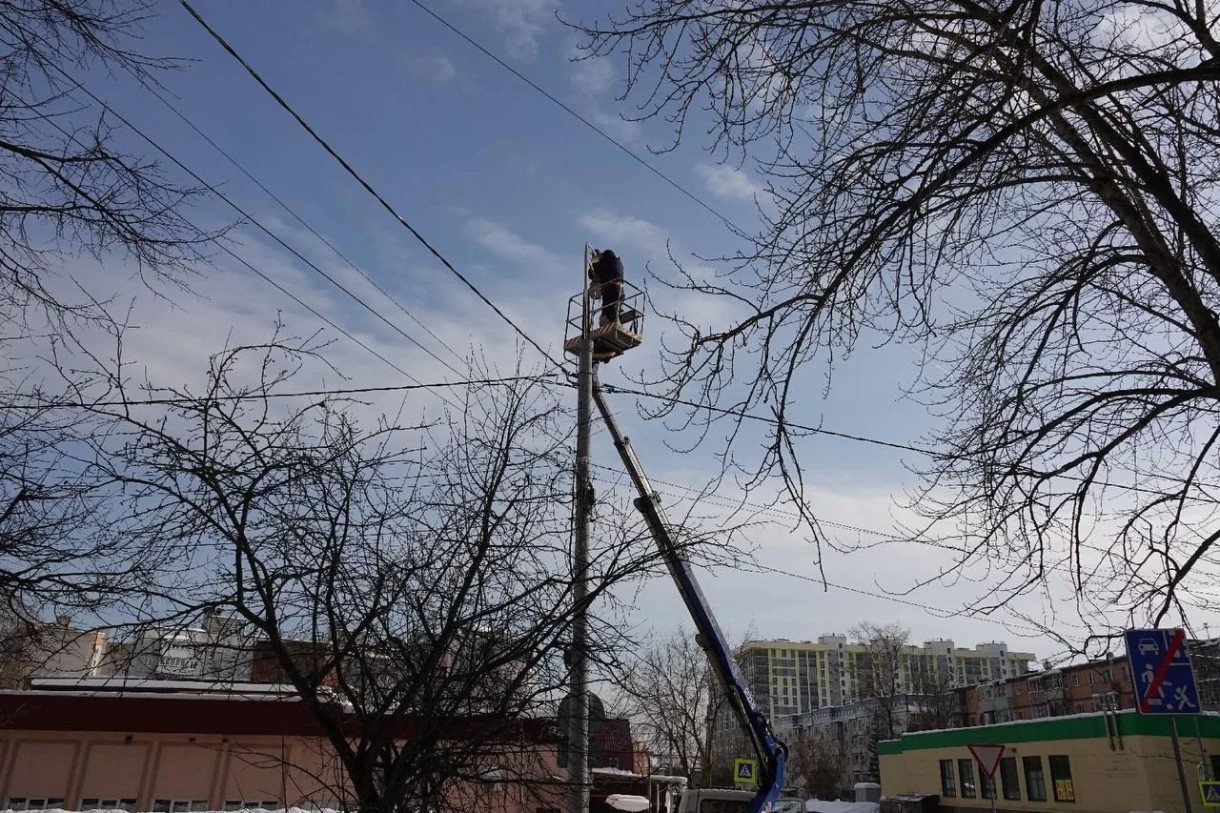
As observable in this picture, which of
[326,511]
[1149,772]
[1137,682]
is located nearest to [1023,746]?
[1149,772]

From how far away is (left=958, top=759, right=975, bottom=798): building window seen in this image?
1216 inches

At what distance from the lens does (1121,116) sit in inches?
212

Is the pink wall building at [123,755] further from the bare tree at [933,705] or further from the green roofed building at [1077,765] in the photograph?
the bare tree at [933,705]

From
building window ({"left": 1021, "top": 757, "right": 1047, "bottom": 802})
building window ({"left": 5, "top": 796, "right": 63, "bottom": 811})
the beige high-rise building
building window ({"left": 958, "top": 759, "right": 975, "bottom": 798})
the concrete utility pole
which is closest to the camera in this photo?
the concrete utility pole

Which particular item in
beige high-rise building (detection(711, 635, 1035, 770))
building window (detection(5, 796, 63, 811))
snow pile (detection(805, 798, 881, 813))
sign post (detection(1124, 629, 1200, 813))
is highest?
beige high-rise building (detection(711, 635, 1035, 770))

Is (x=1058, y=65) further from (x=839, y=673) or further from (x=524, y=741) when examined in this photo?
(x=839, y=673)

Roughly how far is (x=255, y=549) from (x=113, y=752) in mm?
17286

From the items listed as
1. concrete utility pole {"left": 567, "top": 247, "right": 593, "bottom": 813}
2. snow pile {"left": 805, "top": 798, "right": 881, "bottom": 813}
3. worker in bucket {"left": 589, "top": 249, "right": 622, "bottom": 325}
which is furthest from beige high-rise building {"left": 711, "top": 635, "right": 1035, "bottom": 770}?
concrete utility pole {"left": 567, "top": 247, "right": 593, "bottom": 813}

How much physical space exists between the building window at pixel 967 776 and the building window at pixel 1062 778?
4560mm

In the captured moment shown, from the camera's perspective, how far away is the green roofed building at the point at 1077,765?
22750mm

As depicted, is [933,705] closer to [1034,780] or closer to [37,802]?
[1034,780]

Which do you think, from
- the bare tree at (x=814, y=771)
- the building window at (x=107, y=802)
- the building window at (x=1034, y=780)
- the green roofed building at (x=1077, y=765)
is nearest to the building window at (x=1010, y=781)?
the green roofed building at (x=1077, y=765)

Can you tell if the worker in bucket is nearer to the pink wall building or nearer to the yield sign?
the yield sign

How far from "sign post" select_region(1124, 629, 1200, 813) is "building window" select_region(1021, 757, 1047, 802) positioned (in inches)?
939
